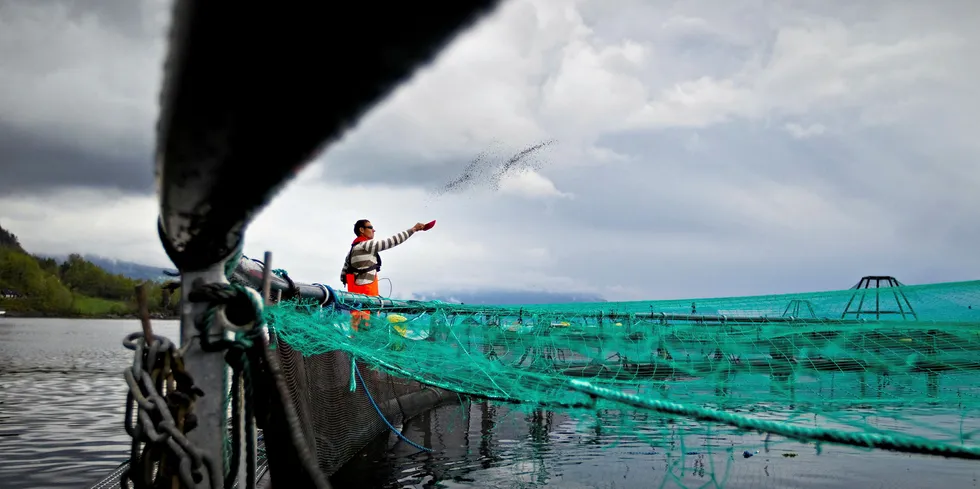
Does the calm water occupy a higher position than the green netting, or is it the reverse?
the green netting

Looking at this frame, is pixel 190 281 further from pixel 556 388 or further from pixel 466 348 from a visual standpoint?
pixel 466 348

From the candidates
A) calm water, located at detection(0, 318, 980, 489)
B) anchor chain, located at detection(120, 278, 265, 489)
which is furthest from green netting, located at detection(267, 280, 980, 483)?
anchor chain, located at detection(120, 278, 265, 489)

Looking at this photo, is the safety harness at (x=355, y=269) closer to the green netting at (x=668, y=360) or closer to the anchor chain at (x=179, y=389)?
the green netting at (x=668, y=360)

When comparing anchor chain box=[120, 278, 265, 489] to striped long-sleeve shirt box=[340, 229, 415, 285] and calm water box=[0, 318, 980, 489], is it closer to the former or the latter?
calm water box=[0, 318, 980, 489]

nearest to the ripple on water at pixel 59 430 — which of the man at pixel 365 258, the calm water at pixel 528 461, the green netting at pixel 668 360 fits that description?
the calm water at pixel 528 461

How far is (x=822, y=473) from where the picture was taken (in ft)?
27.8

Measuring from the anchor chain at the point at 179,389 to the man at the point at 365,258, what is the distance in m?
6.76

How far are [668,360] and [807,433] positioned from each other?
138 inches

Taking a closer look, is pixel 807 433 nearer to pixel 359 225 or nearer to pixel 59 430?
pixel 359 225

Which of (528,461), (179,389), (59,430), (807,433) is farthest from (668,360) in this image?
(59,430)

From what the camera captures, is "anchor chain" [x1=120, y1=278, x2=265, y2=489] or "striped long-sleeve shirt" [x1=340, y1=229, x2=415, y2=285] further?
"striped long-sleeve shirt" [x1=340, y1=229, x2=415, y2=285]

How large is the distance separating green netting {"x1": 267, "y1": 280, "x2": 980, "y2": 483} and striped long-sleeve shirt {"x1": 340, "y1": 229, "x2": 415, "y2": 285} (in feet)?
4.70

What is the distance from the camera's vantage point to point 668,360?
21.5ft

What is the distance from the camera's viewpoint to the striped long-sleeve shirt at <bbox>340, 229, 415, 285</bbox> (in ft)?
29.3
